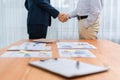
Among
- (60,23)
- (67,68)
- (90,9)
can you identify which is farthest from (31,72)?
(60,23)

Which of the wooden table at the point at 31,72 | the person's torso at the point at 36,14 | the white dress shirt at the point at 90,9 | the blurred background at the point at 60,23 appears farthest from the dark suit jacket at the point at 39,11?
the wooden table at the point at 31,72

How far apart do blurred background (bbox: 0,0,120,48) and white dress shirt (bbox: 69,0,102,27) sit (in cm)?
82

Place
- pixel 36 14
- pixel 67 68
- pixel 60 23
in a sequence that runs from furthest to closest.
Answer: pixel 60 23, pixel 36 14, pixel 67 68

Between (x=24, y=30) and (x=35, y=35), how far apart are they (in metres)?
1.06

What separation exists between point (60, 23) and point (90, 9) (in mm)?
1000

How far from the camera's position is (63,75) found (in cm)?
71

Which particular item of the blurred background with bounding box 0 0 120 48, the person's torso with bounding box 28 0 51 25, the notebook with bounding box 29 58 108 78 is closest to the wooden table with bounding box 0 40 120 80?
the notebook with bounding box 29 58 108 78

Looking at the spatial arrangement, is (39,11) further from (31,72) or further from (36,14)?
(31,72)

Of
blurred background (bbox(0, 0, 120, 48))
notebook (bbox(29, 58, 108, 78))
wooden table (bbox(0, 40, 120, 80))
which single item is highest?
blurred background (bbox(0, 0, 120, 48))

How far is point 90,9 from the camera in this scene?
2162 millimetres

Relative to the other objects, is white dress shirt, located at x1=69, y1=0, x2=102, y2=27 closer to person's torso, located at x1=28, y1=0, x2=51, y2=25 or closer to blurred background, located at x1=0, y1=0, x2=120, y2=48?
person's torso, located at x1=28, y1=0, x2=51, y2=25

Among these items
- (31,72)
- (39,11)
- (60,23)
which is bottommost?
(31,72)

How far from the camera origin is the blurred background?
3.09 meters

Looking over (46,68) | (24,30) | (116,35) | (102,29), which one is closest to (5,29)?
(24,30)
